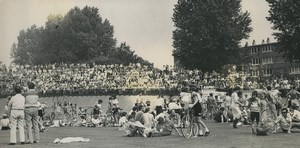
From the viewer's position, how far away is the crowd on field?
6588 cm

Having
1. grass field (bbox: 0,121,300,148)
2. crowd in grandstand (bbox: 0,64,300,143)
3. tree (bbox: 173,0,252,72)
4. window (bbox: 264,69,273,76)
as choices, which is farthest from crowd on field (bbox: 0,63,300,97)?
window (bbox: 264,69,273,76)

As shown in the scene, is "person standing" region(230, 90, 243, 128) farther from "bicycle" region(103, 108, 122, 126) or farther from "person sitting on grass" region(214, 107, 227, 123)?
"bicycle" region(103, 108, 122, 126)

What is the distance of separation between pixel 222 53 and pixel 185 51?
4.28 metres

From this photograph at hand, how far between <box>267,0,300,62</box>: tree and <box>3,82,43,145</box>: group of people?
29.4 m

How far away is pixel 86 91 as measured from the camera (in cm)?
7119

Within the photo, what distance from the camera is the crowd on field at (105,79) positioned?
Answer: 65875mm

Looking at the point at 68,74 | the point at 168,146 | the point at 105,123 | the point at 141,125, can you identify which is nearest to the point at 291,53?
the point at 105,123

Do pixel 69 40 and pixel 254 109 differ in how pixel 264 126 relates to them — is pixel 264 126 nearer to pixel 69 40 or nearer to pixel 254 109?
pixel 254 109

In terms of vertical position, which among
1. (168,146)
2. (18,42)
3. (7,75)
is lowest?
(168,146)

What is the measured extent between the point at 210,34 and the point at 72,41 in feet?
129

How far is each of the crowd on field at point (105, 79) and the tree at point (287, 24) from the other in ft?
57.6

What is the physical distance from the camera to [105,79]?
72.6 m

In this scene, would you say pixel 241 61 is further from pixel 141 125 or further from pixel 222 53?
pixel 141 125

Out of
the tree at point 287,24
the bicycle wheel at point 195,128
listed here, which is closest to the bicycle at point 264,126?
the bicycle wheel at point 195,128
